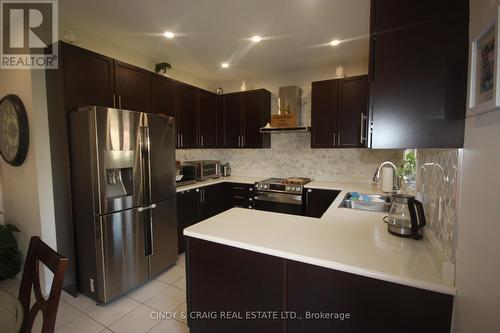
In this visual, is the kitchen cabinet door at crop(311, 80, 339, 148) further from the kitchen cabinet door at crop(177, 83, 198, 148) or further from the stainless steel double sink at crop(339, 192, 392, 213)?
the kitchen cabinet door at crop(177, 83, 198, 148)

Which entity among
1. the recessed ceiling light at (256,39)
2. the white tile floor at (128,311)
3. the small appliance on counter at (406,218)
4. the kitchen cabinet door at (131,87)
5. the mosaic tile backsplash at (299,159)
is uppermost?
the recessed ceiling light at (256,39)

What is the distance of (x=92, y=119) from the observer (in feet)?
6.28

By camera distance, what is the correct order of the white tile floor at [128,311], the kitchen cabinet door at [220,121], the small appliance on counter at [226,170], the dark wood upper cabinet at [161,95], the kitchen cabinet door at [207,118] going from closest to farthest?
1. the white tile floor at [128,311]
2. the dark wood upper cabinet at [161,95]
3. the kitchen cabinet door at [207,118]
4. the kitchen cabinet door at [220,121]
5. the small appliance on counter at [226,170]

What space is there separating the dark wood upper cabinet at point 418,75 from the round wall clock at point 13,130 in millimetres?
2857

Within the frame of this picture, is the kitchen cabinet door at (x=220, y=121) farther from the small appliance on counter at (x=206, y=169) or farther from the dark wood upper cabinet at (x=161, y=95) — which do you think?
the dark wood upper cabinet at (x=161, y=95)

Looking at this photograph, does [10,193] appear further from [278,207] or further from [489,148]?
[489,148]

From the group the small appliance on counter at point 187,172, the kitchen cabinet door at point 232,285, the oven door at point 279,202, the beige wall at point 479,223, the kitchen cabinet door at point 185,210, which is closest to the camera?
the beige wall at point 479,223

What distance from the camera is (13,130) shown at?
2256 mm

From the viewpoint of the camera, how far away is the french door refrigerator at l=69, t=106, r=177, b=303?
197 centimetres

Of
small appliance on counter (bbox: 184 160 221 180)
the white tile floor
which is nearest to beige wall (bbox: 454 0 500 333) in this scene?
the white tile floor

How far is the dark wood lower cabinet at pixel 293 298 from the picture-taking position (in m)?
0.91

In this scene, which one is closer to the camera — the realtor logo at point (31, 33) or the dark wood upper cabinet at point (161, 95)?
the realtor logo at point (31, 33)

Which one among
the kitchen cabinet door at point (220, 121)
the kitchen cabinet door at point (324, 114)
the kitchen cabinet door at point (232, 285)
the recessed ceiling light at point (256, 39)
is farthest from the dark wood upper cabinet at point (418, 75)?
the kitchen cabinet door at point (220, 121)

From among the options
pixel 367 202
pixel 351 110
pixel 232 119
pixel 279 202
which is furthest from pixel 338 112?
pixel 232 119
